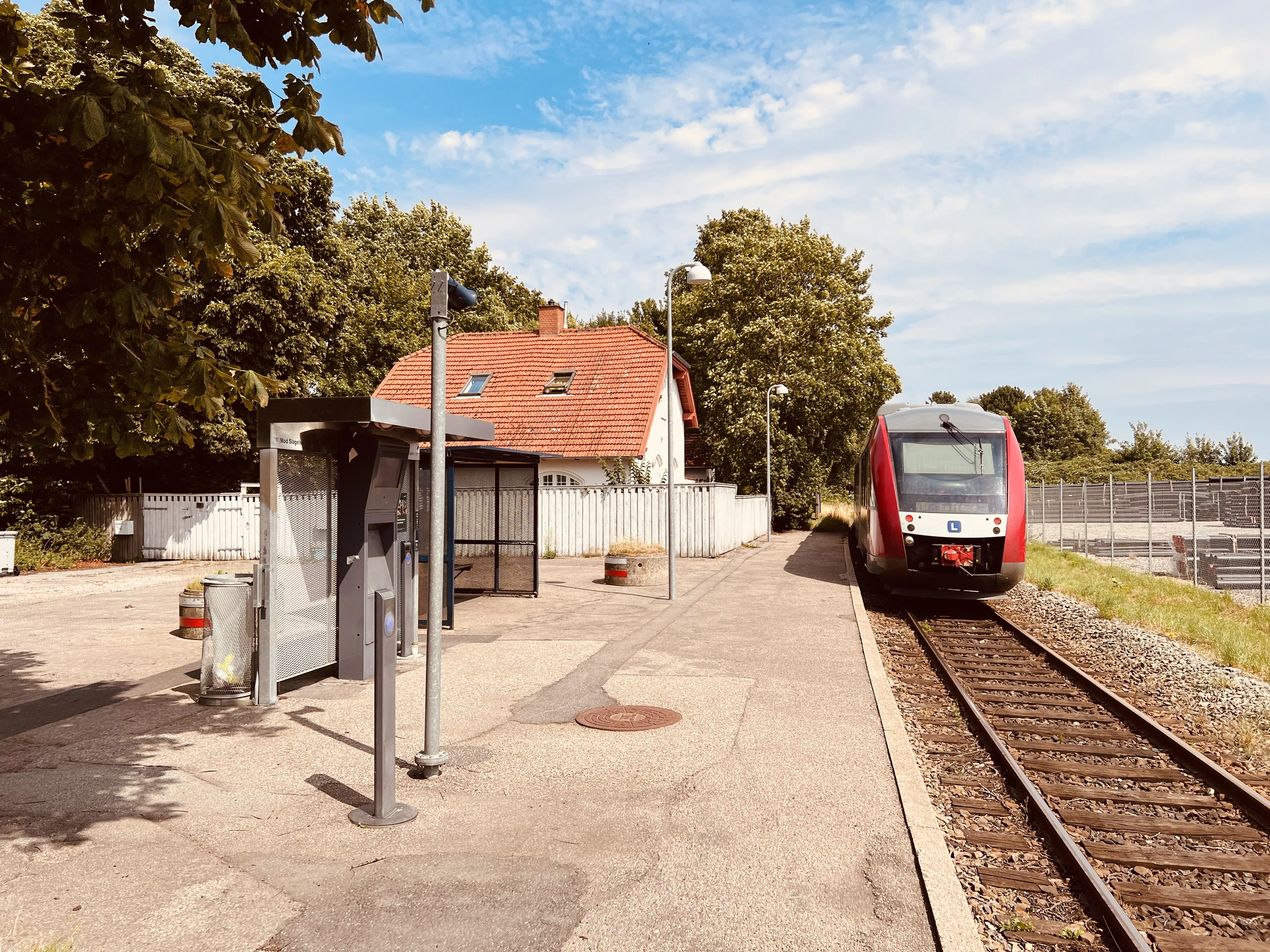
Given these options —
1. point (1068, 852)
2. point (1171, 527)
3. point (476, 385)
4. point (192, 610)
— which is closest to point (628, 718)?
point (1068, 852)

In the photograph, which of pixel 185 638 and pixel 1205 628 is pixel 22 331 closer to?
pixel 185 638

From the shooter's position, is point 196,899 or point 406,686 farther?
point 406,686

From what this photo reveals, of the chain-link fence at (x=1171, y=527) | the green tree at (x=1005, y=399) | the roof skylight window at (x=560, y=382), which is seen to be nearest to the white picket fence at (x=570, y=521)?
the roof skylight window at (x=560, y=382)

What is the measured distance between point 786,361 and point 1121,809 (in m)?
34.0

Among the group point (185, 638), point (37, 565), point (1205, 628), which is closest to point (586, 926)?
point (185, 638)

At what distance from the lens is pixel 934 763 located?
21.4 feet

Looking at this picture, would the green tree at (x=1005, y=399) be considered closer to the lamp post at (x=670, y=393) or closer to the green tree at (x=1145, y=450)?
the green tree at (x=1145, y=450)

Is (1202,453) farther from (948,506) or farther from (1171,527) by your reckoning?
(948,506)

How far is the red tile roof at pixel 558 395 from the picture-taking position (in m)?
28.1

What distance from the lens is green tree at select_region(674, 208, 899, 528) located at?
38469 mm

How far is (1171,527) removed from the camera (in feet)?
126

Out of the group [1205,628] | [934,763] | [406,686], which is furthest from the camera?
[1205,628]

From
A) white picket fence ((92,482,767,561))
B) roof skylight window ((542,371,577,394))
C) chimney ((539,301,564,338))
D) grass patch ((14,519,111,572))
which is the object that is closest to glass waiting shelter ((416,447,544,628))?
white picket fence ((92,482,767,561))

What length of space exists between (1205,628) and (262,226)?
12.6 metres
